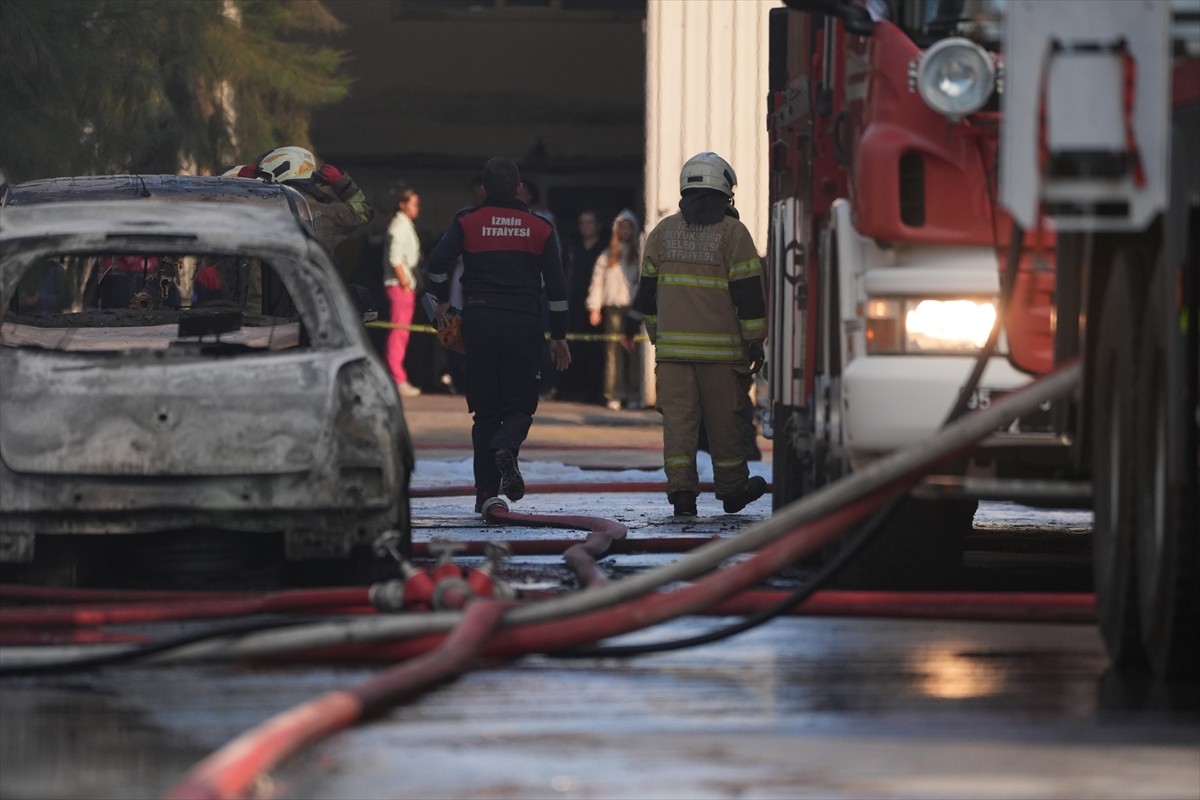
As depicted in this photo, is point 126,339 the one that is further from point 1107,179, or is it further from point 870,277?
point 1107,179

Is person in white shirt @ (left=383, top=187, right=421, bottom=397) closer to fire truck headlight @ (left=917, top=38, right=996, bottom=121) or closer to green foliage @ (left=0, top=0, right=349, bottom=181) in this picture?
green foliage @ (left=0, top=0, right=349, bottom=181)

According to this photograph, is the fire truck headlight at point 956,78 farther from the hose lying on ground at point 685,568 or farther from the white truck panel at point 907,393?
the hose lying on ground at point 685,568

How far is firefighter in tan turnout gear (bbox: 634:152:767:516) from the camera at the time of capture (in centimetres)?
1290

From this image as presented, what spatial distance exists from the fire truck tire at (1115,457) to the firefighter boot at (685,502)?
5.61 metres

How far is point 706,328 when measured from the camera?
42.5ft

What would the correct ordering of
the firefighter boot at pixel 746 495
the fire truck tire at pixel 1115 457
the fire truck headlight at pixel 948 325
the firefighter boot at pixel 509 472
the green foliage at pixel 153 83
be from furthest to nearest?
1. the green foliage at pixel 153 83
2. the firefighter boot at pixel 509 472
3. the firefighter boot at pixel 746 495
4. the fire truck headlight at pixel 948 325
5. the fire truck tire at pixel 1115 457

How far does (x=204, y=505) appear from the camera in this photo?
841cm

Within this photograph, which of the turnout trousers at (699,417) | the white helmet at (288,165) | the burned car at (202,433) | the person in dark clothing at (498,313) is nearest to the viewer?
the burned car at (202,433)

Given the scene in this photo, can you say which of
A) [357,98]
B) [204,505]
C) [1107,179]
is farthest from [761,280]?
[357,98]

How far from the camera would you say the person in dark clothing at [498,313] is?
13461 millimetres

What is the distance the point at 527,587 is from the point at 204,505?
1308mm

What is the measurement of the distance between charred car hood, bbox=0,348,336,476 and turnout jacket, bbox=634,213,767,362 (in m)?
4.56

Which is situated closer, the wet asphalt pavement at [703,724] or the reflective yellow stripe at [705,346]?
the wet asphalt pavement at [703,724]

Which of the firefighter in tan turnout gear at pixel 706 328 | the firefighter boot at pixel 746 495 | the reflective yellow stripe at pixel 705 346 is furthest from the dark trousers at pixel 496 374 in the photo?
the firefighter boot at pixel 746 495
